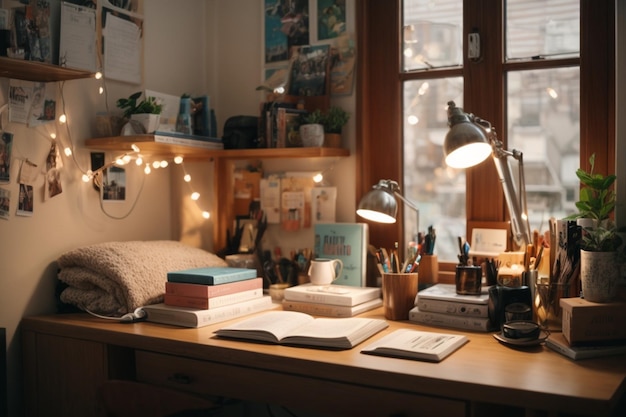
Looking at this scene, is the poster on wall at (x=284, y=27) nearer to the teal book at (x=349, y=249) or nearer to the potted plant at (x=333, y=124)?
the potted plant at (x=333, y=124)

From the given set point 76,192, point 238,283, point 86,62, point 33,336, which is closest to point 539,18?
point 238,283

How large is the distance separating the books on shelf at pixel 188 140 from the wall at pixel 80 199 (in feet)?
0.95

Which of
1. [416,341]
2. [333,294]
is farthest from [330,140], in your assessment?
[416,341]

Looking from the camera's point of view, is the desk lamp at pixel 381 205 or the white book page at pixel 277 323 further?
the desk lamp at pixel 381 205

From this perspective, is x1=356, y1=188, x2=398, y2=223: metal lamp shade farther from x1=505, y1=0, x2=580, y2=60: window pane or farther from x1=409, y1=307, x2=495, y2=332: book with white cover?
x1=505, y1=0, x2=580, y2=60: window pane

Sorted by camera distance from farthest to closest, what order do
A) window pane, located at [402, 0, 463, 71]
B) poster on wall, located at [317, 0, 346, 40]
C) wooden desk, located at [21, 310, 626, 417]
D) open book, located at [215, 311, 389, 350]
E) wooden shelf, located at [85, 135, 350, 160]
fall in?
poster on wall, located at [317, 0, 346, 40]
window pane, located at [402, 0, 463, 71]
wooden shelf, located at [85, 135, 350, 160]
open book, located at [215, 311, 389, 350]
wooden desk, located at [21, 310, 626, 417]

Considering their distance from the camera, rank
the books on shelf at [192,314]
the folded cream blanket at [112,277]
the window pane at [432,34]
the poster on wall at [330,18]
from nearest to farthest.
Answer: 1. the books on shelf at [192,314]
2. the folded cream blanket at [112,277]
3. the window pane at [432,34]
4. the poster on wall at [330,18]

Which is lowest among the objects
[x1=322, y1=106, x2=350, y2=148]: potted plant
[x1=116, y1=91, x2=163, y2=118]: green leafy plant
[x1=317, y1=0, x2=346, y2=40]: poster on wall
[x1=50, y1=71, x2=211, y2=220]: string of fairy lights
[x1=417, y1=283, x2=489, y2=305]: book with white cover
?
[x1=417, y1=283, x2=489, y2=305]: book with white cover

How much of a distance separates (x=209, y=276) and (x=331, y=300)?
396 millimetres

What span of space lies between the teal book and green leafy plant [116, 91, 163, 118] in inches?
29.2

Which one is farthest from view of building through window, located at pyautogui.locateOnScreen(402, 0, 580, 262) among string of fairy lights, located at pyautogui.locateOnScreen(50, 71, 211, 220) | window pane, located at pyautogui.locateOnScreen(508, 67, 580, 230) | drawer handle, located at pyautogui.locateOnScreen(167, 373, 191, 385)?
drawer handle, located at pyautogui.locateOnScreen(167, 373, 191, 385)

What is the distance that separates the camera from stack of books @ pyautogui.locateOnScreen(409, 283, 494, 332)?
6.11ft

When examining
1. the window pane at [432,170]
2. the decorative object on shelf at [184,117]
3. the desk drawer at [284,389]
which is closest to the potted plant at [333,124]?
the window pane at [432,170]

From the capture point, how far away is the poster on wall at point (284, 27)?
2.50 meters
